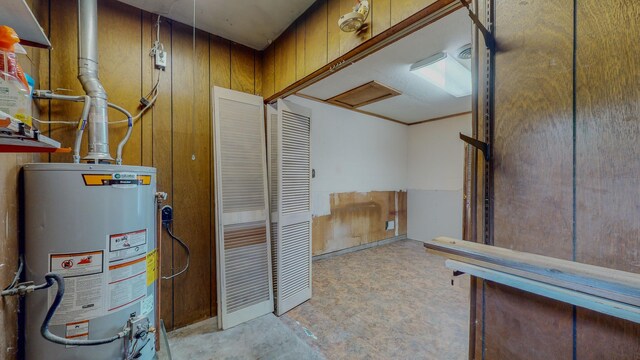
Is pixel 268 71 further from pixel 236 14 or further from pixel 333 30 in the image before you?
pixel 333 30

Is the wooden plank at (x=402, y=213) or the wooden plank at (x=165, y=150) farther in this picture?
the wooden plank at (x=402, y=213)

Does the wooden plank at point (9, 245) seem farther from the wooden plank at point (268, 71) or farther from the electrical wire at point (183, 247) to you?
the wooden plank at point (268, 71)

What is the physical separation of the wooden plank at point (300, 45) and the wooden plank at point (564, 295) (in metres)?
1.60

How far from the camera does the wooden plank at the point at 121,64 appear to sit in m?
1.59

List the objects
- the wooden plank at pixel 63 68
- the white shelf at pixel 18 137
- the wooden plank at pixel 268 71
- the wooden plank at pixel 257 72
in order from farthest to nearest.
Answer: the wooden plank at pixel 257 72, the wooden plank at pixel 268 71, the wooden plank at pixel 63 68, the white shelf at pixel 18 137

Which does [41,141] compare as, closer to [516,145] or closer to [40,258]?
[40,258]

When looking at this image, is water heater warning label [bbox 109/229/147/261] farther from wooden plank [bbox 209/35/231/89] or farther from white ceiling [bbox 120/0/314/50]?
white ceiling [bbox 120/0/314/50]

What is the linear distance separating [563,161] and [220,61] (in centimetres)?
232

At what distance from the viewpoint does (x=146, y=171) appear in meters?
1.20

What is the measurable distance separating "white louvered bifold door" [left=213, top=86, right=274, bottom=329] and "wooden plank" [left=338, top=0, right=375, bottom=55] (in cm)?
105

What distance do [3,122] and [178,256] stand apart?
166 cm

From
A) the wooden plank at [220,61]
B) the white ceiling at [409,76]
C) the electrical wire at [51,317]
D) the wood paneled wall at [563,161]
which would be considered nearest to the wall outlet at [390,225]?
the white ceiling at [409,76]

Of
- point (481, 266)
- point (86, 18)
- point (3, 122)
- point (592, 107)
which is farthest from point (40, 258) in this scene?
point (592, 107)

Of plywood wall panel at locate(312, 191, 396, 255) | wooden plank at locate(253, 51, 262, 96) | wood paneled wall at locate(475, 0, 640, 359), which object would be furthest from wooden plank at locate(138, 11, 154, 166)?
plywood wall panel at locate(312, 191, 396, 255)
